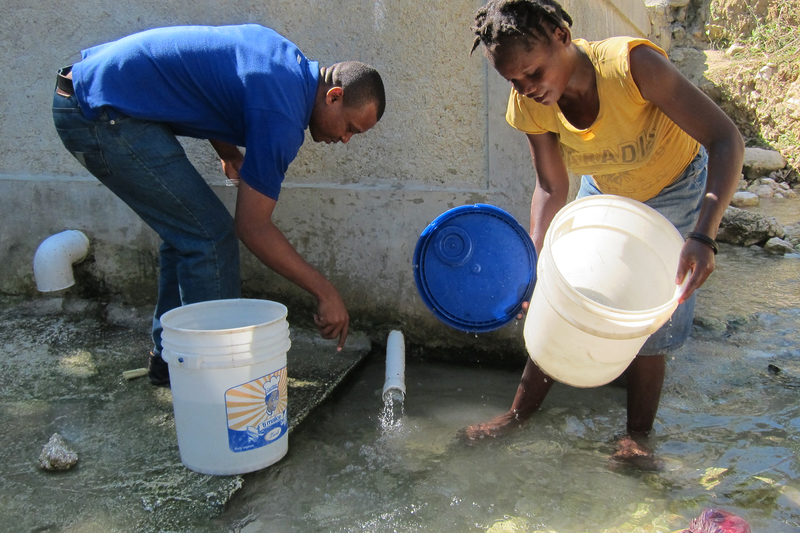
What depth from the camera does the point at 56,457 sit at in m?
1.87

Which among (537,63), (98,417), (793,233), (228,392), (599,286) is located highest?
(537,63)

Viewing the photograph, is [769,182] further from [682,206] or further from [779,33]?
[682,206]

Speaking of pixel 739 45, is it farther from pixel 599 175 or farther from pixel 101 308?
pixel 101 308

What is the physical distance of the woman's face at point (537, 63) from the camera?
1696 mm

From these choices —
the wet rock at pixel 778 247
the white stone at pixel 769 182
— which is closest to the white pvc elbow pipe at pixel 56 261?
the wet rock at pixel 778 247

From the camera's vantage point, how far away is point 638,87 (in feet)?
5.63

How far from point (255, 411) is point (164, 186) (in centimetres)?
85

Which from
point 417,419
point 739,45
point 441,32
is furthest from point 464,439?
point 739,45

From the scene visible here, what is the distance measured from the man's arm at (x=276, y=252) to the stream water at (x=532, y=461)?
43 cm

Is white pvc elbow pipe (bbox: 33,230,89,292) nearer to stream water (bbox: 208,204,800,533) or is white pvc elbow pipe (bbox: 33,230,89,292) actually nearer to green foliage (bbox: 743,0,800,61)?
stream water (bbox: 208,204,800,533)

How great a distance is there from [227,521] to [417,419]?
0.82 meters

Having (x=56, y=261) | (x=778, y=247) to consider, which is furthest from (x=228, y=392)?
(x=778, y=247)

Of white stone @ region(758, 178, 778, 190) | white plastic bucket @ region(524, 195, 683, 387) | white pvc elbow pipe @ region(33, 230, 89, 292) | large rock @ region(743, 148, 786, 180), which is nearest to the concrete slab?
white pvc elbow pipe @ region(33, 230, 89, 292)

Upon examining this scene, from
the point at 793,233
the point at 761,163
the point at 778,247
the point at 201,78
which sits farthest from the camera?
the point at 761,163
